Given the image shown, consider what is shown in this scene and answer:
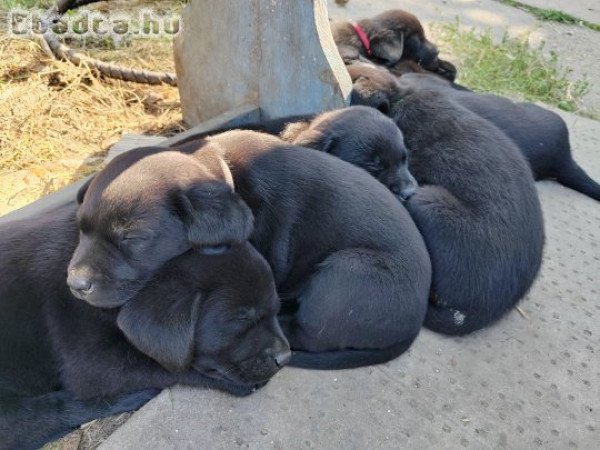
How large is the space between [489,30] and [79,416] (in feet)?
22.3

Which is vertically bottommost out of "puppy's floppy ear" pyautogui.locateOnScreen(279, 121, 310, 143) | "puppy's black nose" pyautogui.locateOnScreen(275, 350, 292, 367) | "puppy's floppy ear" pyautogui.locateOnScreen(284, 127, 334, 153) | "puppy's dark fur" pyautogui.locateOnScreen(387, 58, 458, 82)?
"puppy's black nose" pyautogui.locateOnScreen(275, 350, 292, 367)

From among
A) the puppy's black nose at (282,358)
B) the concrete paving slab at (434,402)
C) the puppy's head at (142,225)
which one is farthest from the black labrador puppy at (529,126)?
the puppy's black nose at (282,358)

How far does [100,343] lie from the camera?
91.3 inches

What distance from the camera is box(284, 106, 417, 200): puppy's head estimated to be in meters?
3.33

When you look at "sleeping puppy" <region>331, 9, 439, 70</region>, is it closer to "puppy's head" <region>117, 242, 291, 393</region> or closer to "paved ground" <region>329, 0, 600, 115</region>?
"paved ground" <region>329, 0, 600, 115</region>

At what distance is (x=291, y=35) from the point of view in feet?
11.7

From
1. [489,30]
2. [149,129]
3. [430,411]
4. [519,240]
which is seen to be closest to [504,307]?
[519,240]

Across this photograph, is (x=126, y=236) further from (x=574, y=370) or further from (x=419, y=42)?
(x=419, y=42)

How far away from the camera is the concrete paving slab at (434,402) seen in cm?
229

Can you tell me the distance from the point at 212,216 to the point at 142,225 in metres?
0.25

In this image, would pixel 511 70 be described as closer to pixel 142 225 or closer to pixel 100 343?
pixel 142 225

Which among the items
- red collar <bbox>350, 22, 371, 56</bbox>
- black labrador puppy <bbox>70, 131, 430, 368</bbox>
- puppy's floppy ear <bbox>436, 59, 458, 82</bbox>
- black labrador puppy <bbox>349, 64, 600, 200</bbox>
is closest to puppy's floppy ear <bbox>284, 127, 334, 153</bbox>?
black labrador puppy <bbox>70, 131, 430, 368</bbox>

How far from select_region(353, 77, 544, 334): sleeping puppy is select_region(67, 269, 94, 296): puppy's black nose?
157cm

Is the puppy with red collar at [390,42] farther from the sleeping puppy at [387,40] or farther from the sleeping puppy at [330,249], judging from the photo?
the sleeping puppy at [330,249]
